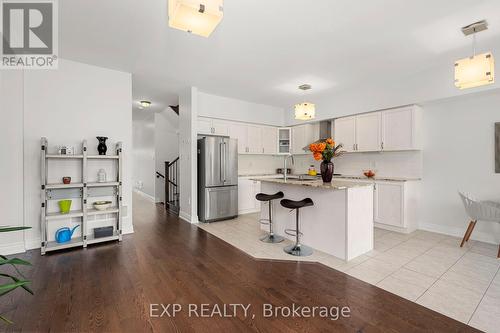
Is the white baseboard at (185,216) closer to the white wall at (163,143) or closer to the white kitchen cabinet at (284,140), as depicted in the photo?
the white wall at (163,143)

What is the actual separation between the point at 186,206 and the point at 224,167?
4.07ft

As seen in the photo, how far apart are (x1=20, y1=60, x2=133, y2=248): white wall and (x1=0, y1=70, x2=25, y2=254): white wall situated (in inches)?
2.5

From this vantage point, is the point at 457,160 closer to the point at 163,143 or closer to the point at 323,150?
the point at 323,150

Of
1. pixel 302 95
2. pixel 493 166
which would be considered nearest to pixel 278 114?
pixel 302 95

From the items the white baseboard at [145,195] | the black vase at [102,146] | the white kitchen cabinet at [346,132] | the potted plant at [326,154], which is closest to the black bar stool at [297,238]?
the potted plant at [326,154]

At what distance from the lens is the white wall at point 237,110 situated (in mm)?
5438

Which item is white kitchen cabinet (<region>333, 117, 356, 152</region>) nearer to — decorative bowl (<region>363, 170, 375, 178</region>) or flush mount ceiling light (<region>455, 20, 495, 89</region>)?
decorative bowl (<region>363, 170, 375, 178</region>)

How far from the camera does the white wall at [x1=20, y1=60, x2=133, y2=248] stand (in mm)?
3439

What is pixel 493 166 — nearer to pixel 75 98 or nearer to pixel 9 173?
pixel 75 98

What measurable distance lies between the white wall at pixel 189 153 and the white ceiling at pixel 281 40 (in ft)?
1.99

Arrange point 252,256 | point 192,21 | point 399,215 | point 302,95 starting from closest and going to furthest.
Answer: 1. point 192,21
2. point 252,256
3. point 399,215
4. point 302,95

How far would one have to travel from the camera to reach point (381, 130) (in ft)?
15.6

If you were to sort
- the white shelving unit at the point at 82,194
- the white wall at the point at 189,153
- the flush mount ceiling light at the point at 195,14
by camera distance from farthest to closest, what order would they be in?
1. the white wall at the point at 189,153
2. the white shelving unit at the point at 82,194
3. the flush mount ceiling light at the point at 195,14

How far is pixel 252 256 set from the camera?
10.6ft
